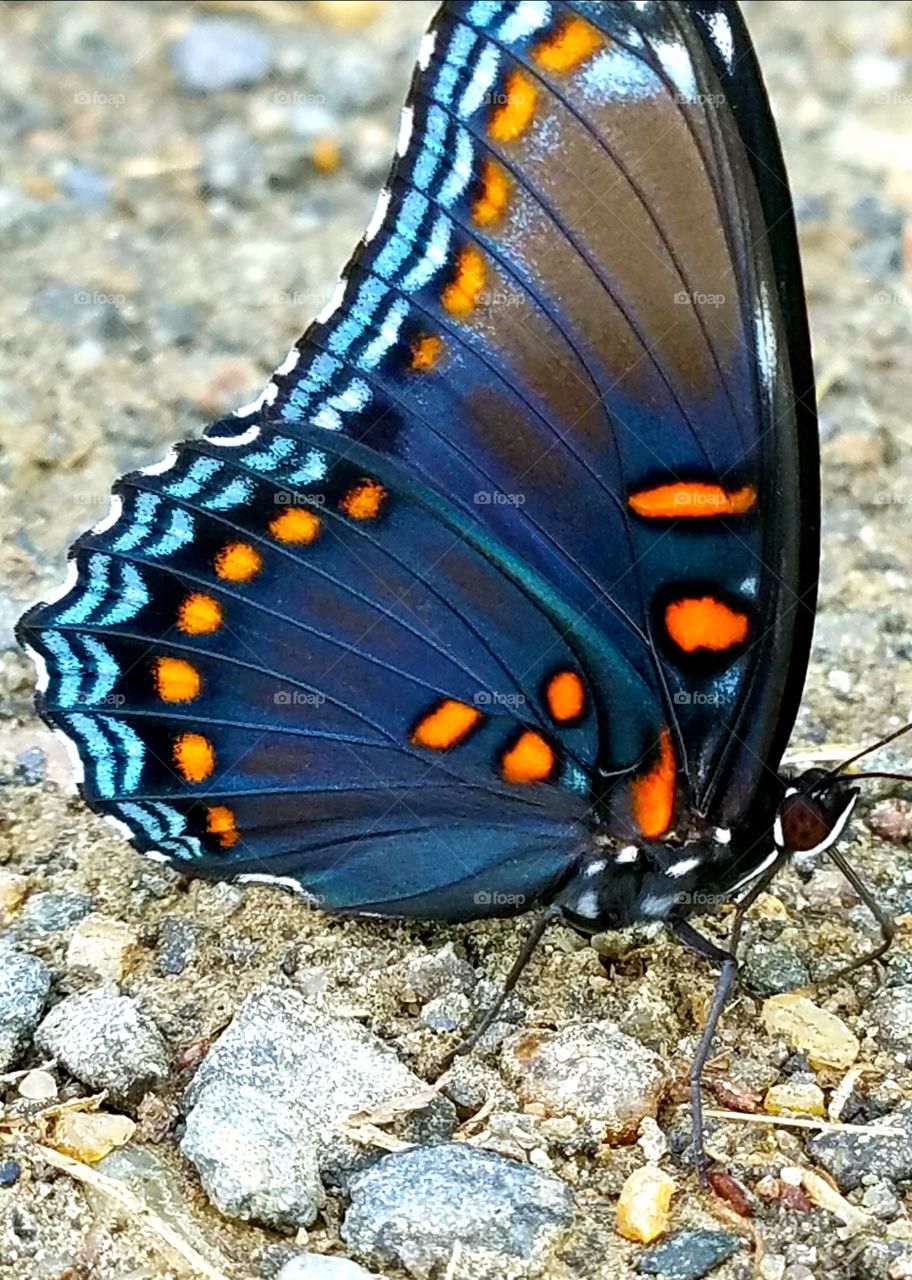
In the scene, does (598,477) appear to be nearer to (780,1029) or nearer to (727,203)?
(727,203)

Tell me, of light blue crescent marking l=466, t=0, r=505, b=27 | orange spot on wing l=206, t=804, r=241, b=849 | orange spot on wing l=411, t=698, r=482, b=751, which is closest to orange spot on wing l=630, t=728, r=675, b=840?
orange spot on wing l=411, t=698, r=482, b=751

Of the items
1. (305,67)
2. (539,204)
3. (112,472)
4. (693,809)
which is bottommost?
(693,809)

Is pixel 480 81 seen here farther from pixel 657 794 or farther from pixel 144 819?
pixel 144 819

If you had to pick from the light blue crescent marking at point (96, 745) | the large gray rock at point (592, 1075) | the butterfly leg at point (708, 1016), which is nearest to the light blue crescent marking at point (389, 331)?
the light blue crescent marking at point (96, 745)

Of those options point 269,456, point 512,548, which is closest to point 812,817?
point 512,548

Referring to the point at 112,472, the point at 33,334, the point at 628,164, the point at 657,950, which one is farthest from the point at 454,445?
the point at 33,334
